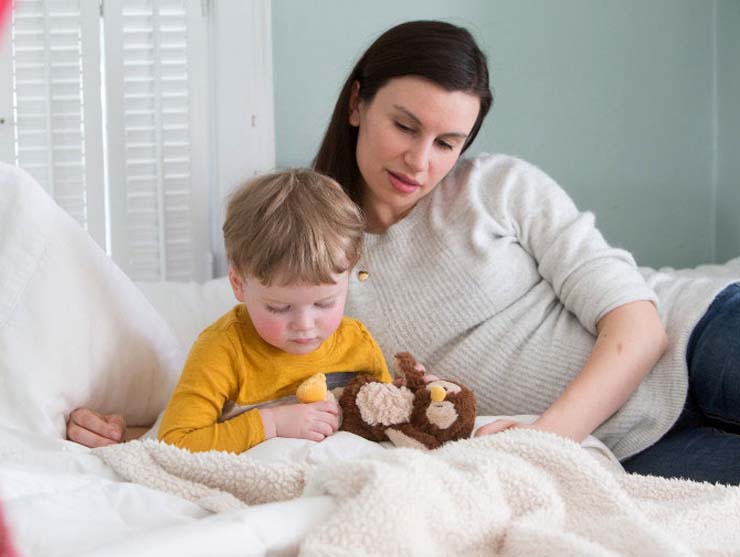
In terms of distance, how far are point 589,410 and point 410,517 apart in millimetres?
605

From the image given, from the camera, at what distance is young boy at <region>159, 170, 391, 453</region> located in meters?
1.11

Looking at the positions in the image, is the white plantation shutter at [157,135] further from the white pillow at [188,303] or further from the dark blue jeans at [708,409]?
the dark blue jeans at [708,409]

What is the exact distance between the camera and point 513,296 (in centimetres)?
146

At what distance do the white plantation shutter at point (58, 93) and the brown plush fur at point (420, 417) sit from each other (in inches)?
35.0

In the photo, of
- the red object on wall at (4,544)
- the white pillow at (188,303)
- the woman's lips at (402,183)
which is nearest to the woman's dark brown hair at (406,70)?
the woman's lips at (402,183)

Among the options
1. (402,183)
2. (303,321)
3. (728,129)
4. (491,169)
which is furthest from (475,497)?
(728,129)

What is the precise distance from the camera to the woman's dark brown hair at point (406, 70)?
1.41 m

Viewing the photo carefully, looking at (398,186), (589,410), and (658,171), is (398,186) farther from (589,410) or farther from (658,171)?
(658,171)

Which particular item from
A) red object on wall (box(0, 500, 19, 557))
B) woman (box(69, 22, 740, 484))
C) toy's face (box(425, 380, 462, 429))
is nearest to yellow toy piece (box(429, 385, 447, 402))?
toy's face (box(425, 380, 462, 429))

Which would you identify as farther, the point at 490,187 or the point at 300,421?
the point at 490,187

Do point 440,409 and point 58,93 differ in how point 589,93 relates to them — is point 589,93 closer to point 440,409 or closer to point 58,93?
point 58,93

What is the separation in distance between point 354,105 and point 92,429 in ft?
2.05

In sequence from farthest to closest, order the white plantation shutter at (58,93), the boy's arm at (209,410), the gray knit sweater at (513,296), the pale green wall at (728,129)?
the pale green wall at (728,129) < the white plantation shutter at (58,93) < the gray knit sweater at (513,296) < the boy's arm at (209,410)

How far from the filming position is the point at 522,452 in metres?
0.92
